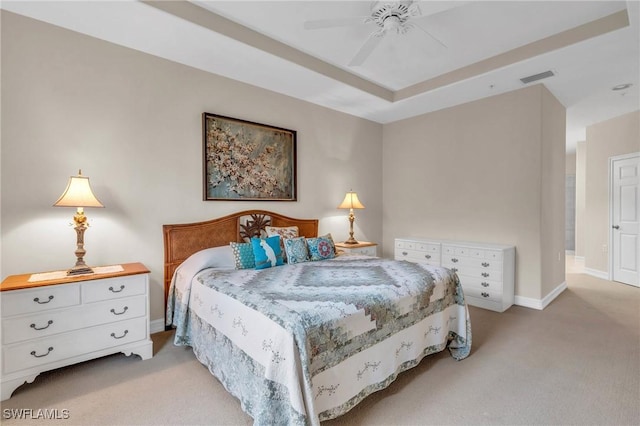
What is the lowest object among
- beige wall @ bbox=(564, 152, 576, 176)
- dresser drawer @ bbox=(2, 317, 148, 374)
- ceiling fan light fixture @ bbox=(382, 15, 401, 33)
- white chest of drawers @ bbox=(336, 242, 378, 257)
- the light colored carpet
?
the light colored carpet

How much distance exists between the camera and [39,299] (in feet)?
7.08

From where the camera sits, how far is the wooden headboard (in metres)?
3.16

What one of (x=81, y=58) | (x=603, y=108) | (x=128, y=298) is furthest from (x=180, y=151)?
(x=603, y=108)

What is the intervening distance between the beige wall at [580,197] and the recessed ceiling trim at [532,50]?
488 centimetres

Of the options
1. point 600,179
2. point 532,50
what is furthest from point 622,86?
point 600,179

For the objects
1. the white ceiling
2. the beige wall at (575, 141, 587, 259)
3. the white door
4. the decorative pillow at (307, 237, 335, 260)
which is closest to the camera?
the white ceiling

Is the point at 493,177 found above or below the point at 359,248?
above

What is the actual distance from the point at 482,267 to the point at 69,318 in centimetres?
420

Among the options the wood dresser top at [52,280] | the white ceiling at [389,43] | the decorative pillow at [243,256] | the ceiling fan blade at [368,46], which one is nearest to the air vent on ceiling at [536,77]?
the white ceiling at [389,43]

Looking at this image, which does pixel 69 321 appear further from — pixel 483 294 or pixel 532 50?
pixel 532 50

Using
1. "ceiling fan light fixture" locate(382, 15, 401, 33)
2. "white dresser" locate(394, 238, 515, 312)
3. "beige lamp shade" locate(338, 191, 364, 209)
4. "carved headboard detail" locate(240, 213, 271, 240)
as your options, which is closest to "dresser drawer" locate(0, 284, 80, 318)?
"carved headboard detail" locate(240, 213, 271, 240)

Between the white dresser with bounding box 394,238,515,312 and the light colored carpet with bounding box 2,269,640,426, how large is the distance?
795 millimetres

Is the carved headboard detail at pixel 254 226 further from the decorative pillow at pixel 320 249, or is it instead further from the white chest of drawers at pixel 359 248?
the white chest of drawers at pixel 359 248

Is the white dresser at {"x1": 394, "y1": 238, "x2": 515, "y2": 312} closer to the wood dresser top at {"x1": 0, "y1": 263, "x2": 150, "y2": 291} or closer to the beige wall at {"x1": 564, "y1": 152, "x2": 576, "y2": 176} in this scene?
the wood dresser top at {"x1": 0, "y1": 263, "x2": 150, "y2": 291}
